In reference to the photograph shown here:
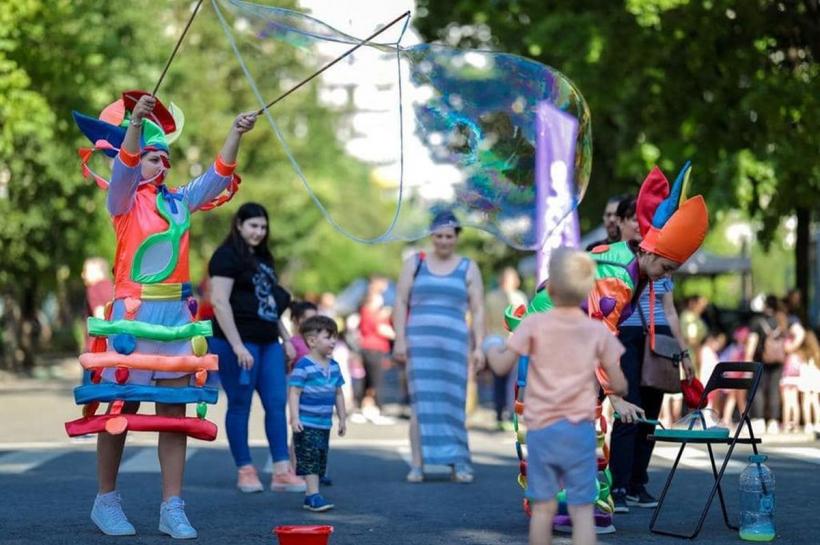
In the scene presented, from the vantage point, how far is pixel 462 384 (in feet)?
40.6

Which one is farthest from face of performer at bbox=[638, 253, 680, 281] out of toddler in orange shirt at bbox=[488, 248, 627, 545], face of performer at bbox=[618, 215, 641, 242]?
toddler in orange shirt at bbox=[488, 248, 627, 545]

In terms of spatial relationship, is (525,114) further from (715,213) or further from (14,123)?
(14,123)

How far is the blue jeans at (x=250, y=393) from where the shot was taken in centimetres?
1105

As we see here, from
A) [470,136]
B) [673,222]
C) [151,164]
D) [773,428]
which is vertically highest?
[470,136]

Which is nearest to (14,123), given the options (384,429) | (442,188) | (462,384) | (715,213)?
(384,429)

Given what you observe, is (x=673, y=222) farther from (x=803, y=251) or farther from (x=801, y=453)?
(x=803, y=251)

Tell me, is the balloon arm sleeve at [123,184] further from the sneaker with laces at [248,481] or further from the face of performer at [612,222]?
the face of performer at [612,222]

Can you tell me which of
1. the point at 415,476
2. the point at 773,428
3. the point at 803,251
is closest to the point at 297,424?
the point at 415,476

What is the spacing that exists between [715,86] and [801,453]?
29.1 feet

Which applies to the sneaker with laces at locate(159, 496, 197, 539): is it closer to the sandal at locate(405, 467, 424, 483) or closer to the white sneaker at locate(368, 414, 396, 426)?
the sandal at locate(405, 467, 424, 483)

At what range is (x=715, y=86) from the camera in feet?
73.4

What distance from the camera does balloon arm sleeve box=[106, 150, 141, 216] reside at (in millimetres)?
8195

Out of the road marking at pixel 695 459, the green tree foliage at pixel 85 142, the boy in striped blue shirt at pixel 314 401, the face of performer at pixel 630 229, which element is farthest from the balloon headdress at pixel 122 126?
the green tree foliage at pixel 85 142

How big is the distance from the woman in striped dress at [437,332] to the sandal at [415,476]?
4cm
